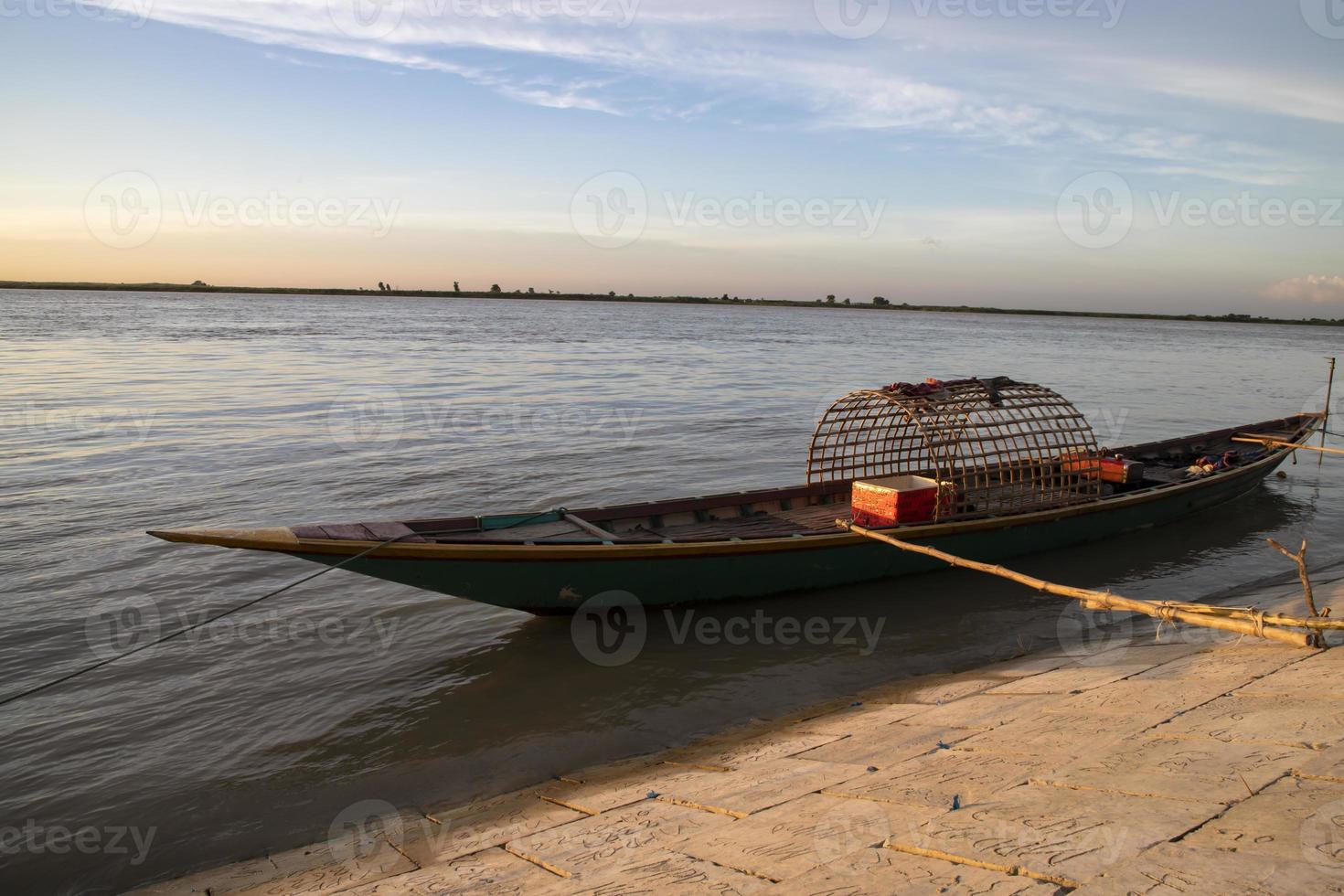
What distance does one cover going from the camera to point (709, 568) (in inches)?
376

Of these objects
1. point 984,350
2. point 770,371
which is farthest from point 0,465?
point 984,350

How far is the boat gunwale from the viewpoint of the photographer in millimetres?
7188

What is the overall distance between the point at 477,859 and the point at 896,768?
2.82 metres

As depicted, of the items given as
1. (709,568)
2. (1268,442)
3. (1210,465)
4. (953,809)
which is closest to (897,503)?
(709,568)

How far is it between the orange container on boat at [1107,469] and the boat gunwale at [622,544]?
1.62ft

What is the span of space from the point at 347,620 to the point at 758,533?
550 centimetres

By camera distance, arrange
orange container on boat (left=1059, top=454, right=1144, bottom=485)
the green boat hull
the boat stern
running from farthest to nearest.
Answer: orange container on boat (left=1059, top=454, right=1144, bottom=485) < the green boat hull < the boat stern

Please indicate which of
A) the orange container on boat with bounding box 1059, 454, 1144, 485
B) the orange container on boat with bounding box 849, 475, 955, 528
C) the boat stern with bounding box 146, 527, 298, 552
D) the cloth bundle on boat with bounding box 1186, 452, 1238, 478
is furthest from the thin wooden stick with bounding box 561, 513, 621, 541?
the cloth bundle on boat with bounding box 1186, 452, 1238, 478

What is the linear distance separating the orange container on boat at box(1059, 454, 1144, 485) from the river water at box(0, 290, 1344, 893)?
3.62ft

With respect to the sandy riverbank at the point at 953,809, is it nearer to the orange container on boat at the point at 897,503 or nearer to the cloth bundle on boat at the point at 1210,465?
the orange container on boat at the point at 897,503

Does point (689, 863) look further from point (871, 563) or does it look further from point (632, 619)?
point (871, 563)

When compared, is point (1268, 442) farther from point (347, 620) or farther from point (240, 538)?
point (240, 538)

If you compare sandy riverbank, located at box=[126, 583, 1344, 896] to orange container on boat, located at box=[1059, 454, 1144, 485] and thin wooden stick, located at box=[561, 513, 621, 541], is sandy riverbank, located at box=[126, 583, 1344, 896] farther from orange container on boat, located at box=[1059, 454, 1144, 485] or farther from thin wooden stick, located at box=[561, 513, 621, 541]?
orange container on boat, located at box=[1059, 454, 1144, 485]

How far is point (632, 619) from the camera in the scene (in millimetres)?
9453
